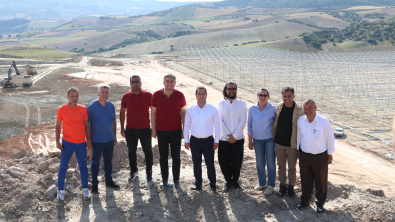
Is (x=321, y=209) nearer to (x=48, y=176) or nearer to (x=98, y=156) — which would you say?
(x=98, y=156)

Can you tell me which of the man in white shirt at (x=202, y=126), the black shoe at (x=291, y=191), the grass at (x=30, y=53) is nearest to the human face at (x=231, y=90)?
the man in white shirt at (x=202, y=126)

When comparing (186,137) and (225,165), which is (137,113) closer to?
(186,137)

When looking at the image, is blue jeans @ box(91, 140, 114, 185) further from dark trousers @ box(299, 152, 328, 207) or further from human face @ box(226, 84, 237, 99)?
dark trousers @ box(299, 152, 328, 207)

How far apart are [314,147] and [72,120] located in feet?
12.2

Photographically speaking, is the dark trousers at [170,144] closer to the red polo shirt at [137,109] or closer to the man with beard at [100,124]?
the red polo shirt at [137,109]

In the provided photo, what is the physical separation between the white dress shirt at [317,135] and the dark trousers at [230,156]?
3.62 feet

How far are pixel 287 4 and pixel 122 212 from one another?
689 ft

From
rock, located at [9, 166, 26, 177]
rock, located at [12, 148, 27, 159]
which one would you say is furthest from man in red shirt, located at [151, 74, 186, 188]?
rock, located at [12, 148, 27, 159]

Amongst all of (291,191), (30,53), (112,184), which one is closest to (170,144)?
(112,184)

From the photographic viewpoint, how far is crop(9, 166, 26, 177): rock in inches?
211

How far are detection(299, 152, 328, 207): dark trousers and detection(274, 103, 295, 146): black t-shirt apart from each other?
0.34m

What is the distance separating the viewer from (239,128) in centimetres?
495

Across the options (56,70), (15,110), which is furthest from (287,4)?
(15,110)

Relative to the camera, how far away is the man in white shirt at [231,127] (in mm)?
4961
